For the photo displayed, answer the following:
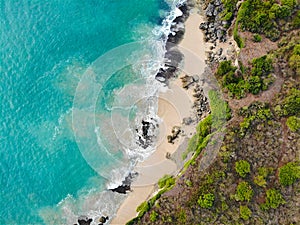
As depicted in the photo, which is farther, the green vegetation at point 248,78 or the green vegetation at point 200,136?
the green vegetation at point 200,136

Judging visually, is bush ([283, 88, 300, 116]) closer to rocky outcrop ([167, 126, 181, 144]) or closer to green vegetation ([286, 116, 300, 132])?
green vegetation ([286, 116, 300, 132])

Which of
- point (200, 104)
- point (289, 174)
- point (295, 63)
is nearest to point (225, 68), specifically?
point (200, 104)

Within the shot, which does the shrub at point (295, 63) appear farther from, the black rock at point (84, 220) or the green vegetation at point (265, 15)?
the black rock at point (84, 220)

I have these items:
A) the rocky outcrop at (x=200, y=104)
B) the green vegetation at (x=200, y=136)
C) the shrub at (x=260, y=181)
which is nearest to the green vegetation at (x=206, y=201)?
the shrub at (x=260, y=181)

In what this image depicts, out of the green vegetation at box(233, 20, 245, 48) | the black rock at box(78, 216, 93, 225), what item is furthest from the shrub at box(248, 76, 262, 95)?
the black rock at box(78, 216, 93, 225)

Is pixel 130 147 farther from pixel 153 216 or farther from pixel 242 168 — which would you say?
pixel 242 168

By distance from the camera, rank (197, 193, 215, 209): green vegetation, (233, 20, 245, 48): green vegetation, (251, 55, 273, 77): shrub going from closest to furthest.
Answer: (197, 193, 215, 209): green vegetation → (251, 55, 273, 77): shrub → (233, 20, 245, 48): green vegetation
